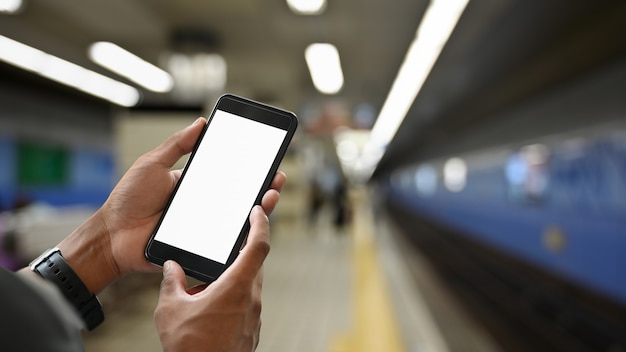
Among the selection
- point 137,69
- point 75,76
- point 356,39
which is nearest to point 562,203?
point 356,39

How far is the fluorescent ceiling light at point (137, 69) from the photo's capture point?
3.84 ft

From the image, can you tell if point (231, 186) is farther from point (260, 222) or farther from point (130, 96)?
point (130, 96)

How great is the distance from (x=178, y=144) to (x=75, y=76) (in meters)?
1.11

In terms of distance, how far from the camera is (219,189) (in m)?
0.78

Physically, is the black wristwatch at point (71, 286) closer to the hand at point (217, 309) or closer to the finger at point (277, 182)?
the hand at point (217, 309)

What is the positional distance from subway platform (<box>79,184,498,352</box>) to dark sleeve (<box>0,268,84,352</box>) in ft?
1.02

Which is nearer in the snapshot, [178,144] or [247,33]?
[178,144]

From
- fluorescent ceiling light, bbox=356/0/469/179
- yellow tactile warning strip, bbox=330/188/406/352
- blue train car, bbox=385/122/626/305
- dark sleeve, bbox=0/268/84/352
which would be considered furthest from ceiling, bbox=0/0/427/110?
blue train car, bbox=385/122/626/305

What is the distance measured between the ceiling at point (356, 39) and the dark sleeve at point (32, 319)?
23.1 inches

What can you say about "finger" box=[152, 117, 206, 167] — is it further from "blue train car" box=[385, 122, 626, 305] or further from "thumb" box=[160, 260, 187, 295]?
"blue train car" box=[385, 122, 626, 305]

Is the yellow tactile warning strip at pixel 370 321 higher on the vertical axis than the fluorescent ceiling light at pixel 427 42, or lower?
lower

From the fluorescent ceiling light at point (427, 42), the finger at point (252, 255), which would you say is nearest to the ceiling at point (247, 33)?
the fluorescent ceiling light at point (427, 42)

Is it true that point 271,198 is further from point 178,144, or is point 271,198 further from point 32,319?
point 32,319

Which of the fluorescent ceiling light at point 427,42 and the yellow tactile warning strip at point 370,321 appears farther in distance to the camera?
the fluorescent ceiling light at point 427,42
